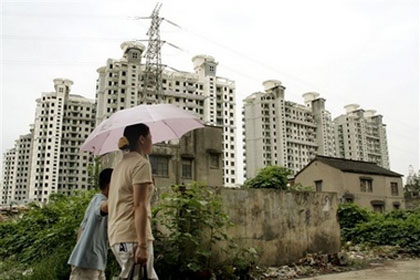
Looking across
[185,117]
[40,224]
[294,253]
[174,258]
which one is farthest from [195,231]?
[40,224]

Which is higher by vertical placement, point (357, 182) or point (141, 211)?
point (357, 182)

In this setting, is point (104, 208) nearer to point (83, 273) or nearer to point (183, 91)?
point (83, 273)

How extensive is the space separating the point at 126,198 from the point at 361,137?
69742 mm

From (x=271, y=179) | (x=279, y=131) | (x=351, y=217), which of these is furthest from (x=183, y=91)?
(x=351, y=217)

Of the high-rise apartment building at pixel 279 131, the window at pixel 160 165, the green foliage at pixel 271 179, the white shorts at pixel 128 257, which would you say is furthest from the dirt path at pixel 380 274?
the high-rise apartment building at pixel 279 131

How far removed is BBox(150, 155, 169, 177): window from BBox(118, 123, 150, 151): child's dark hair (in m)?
15.5

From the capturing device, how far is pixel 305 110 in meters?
64.9

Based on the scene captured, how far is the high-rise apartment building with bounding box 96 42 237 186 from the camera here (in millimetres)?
50938

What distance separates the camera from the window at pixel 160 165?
17984mm

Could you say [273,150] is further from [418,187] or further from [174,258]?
[174,258]

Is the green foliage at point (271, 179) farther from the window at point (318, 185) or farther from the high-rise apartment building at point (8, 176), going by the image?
the high-rise apartment building at point (8, 176)

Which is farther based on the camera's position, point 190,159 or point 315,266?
point 190,159

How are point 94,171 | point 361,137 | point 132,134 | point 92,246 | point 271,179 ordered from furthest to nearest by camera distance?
point 361,137
point 271,179
point 94,171
point 92,246
point 132,134

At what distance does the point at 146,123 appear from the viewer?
2855 mm
